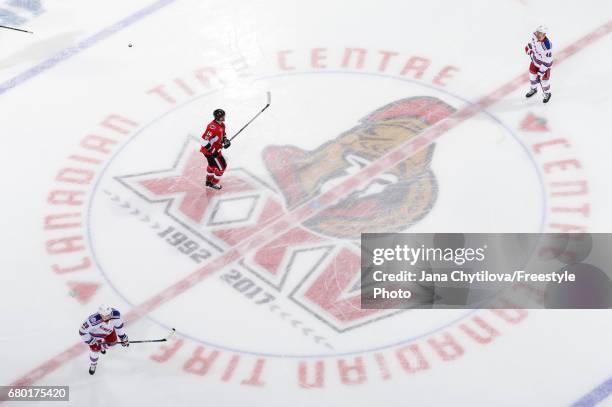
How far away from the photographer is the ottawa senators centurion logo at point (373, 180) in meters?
10.7

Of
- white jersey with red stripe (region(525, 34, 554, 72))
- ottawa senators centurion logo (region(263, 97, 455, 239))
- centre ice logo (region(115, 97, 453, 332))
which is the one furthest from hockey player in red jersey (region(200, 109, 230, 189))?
white jersey with red stripe (region(525, 34, 554, 72))

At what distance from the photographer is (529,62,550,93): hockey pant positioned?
1170 centimetres

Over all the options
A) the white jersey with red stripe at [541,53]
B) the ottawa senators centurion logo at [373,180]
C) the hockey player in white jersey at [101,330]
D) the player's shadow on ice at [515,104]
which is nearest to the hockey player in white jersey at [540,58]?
the white jersey with red stripe at [541,53]

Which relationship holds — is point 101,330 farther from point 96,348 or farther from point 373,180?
point 373,180

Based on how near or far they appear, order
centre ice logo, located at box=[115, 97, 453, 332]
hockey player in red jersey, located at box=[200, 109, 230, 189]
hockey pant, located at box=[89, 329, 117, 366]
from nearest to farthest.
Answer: hockey pant, located at box=[89, 329, 117, 366] → centre ice logo, located at box=[115, 97, 453, 332] → hockey player in red jersey, located at box=[200, 109, 230, 189]

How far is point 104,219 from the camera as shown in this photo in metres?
10.9

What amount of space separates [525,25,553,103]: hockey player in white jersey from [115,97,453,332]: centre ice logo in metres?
0.85

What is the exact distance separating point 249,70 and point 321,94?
0.90 metres

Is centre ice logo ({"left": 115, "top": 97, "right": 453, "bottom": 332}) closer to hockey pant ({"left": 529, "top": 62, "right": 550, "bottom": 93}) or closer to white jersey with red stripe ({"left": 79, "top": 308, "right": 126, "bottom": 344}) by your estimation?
hockey pant ({"left": 529, "top": 62, "right": 550, "bottom": 93})

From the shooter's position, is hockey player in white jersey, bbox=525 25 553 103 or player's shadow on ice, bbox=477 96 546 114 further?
player's shadow on ice, bbox=477 96 546 114

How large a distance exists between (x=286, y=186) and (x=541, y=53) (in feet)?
8.64

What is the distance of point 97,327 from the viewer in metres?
9.35

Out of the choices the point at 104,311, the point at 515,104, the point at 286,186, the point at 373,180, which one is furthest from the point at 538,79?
the point at 104,311

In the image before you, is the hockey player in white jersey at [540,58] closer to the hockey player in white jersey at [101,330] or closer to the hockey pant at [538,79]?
the hockey pant at [538,79]
